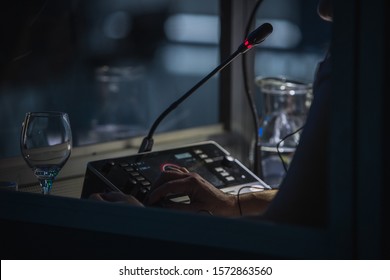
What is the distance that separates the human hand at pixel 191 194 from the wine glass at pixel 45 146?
204mm

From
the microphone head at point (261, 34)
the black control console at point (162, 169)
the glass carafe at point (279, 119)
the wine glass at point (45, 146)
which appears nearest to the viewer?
the wine glass at point (45, 146)

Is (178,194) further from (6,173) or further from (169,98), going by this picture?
(169,98)

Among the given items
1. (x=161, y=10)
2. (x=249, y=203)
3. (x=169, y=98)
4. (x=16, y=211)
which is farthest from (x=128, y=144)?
(x=161, y=10)

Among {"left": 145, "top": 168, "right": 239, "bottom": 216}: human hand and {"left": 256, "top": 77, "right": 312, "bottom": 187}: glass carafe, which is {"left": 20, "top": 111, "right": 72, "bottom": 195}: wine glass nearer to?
{"left": 145, "top": 168, "right": 239, "bottom": 216}: human hand

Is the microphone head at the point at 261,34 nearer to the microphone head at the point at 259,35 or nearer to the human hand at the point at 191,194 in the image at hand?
the microphone head at the point at 259,35

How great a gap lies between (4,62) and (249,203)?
80cm

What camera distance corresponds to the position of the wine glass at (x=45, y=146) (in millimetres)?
1592

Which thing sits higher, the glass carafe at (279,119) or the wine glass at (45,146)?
the wine glass at (45,146)

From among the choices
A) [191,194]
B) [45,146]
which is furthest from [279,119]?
[45,146]

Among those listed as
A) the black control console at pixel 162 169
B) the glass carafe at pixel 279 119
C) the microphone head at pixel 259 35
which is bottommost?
the glass carafe at pixel 279 119

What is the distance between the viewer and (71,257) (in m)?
1.28

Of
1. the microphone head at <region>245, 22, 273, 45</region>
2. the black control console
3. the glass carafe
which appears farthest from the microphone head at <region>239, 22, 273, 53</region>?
the glass carafe

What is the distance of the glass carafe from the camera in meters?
2.64

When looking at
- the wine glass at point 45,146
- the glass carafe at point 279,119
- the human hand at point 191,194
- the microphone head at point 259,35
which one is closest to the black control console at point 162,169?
the human hand at point 191,194
